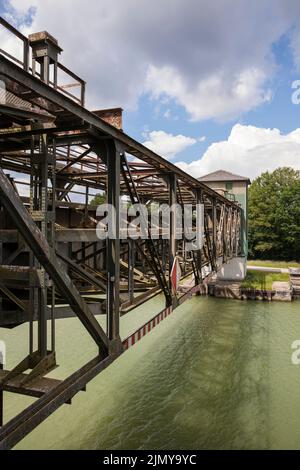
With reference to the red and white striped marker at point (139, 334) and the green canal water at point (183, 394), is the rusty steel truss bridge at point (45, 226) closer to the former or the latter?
the red and white striped marker at point (139, 334)

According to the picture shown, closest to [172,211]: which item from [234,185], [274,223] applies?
[234,185]

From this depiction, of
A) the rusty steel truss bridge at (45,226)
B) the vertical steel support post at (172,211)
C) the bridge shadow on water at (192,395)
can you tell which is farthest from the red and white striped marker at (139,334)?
the bridge shadow on water at (192,395)

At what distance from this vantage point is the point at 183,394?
11.8m

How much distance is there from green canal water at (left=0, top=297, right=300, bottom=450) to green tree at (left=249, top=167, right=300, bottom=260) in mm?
33699

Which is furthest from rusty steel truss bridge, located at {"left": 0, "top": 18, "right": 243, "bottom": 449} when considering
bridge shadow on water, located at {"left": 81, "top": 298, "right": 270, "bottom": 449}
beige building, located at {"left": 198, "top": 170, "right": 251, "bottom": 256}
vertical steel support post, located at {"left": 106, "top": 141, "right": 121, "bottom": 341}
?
beige building, located at {"left": 198, "top": 170, "right": 251, "bottom": 256}

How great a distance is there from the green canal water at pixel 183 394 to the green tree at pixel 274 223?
33699 mm

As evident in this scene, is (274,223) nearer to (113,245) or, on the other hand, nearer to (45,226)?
(113,245)

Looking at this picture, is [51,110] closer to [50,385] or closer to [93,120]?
[93,120]

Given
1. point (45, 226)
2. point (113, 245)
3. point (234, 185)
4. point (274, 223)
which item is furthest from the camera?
point (274, 223)

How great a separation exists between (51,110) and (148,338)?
48.7 ft

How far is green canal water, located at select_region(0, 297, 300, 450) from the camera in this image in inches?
364

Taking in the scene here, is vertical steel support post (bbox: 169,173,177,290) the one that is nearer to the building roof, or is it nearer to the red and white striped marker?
the red and white striped marker

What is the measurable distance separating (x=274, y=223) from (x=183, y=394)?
45.0 metres
